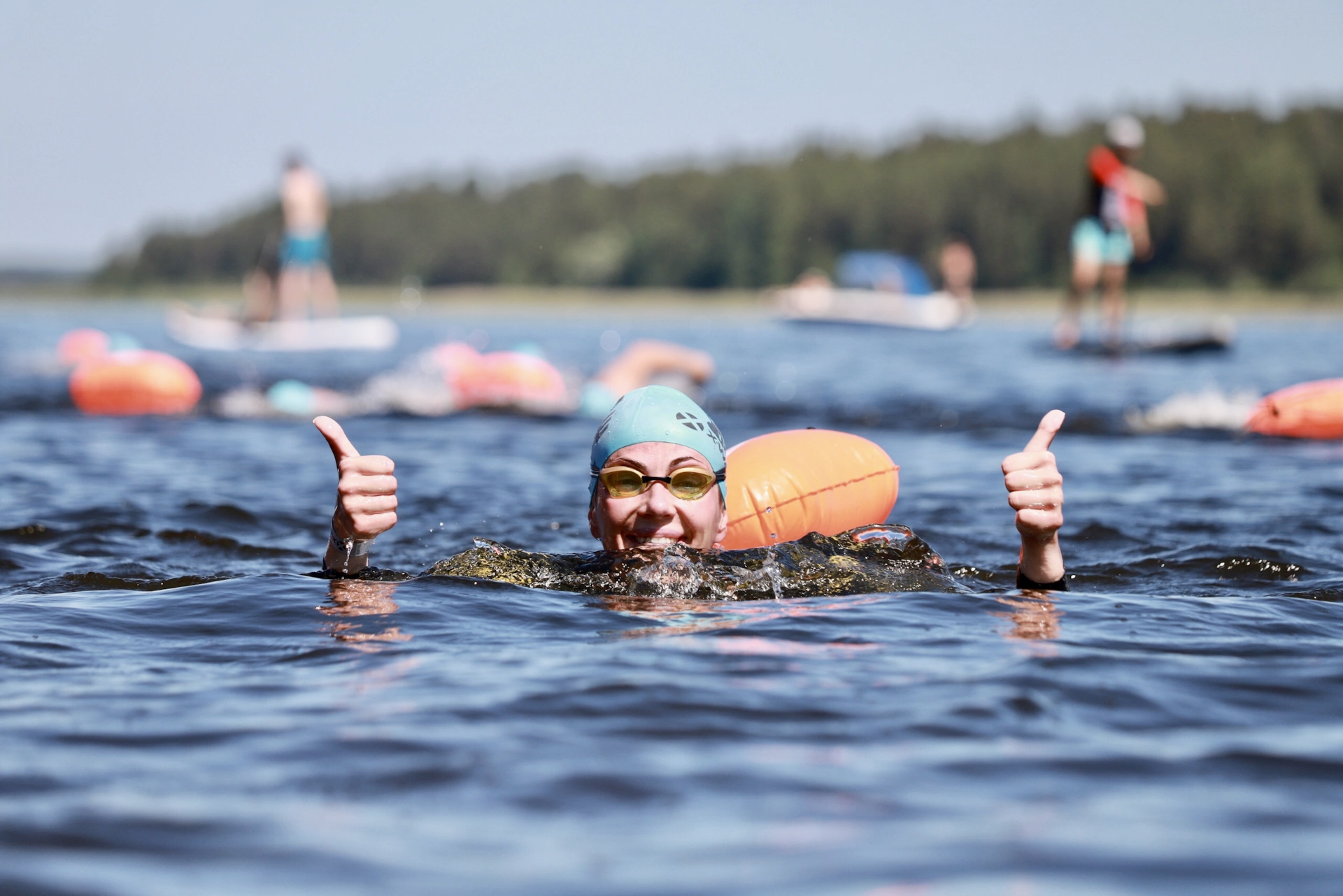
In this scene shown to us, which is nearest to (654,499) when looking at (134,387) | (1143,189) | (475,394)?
(475,394)

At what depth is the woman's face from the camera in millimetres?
5223

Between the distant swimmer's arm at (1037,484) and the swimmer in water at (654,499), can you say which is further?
the swimmer in water at (654,499)

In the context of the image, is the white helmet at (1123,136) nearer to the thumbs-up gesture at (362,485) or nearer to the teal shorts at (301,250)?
the teal shorts at (301,250)

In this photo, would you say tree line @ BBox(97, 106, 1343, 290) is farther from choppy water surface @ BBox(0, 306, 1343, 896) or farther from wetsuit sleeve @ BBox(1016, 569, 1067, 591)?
wetsuit sleeve @ BBox(1016, 569, 1067, 591)

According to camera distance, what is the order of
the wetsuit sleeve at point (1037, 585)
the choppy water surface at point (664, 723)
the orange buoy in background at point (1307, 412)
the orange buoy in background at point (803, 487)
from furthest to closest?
the orange buoy in background at point (1307, 412) < the orange buoy in background at point (803, 487) < the wetsuit sleeve at point (1037, 585) < the choppy water surface at point (664, 723)

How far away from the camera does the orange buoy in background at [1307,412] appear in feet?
33.4

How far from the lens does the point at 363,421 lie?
46.9 feet

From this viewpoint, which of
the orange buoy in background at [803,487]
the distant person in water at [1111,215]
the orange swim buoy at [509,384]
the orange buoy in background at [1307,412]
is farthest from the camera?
the distant person in water at [1111,215]

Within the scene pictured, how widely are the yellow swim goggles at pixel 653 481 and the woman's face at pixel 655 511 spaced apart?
0.05ft

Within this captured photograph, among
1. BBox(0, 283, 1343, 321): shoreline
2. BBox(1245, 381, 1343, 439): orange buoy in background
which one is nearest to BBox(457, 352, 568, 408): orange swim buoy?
BBox(1245, 381, 1343, 439): orange buoy in background

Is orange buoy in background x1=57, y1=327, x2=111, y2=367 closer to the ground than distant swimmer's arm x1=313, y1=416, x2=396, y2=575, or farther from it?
farther from it

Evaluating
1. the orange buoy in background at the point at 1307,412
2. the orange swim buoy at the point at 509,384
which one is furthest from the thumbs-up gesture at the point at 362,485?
the orange swim buoy at the point at 509,384

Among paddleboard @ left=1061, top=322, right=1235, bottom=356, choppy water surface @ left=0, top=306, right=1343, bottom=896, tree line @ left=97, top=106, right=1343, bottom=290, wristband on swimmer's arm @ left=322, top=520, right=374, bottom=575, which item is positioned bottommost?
choppy water surface @ left=0, top=306, right=1343, bottom=896

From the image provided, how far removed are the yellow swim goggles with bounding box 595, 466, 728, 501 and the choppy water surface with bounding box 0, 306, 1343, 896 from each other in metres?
0.39
